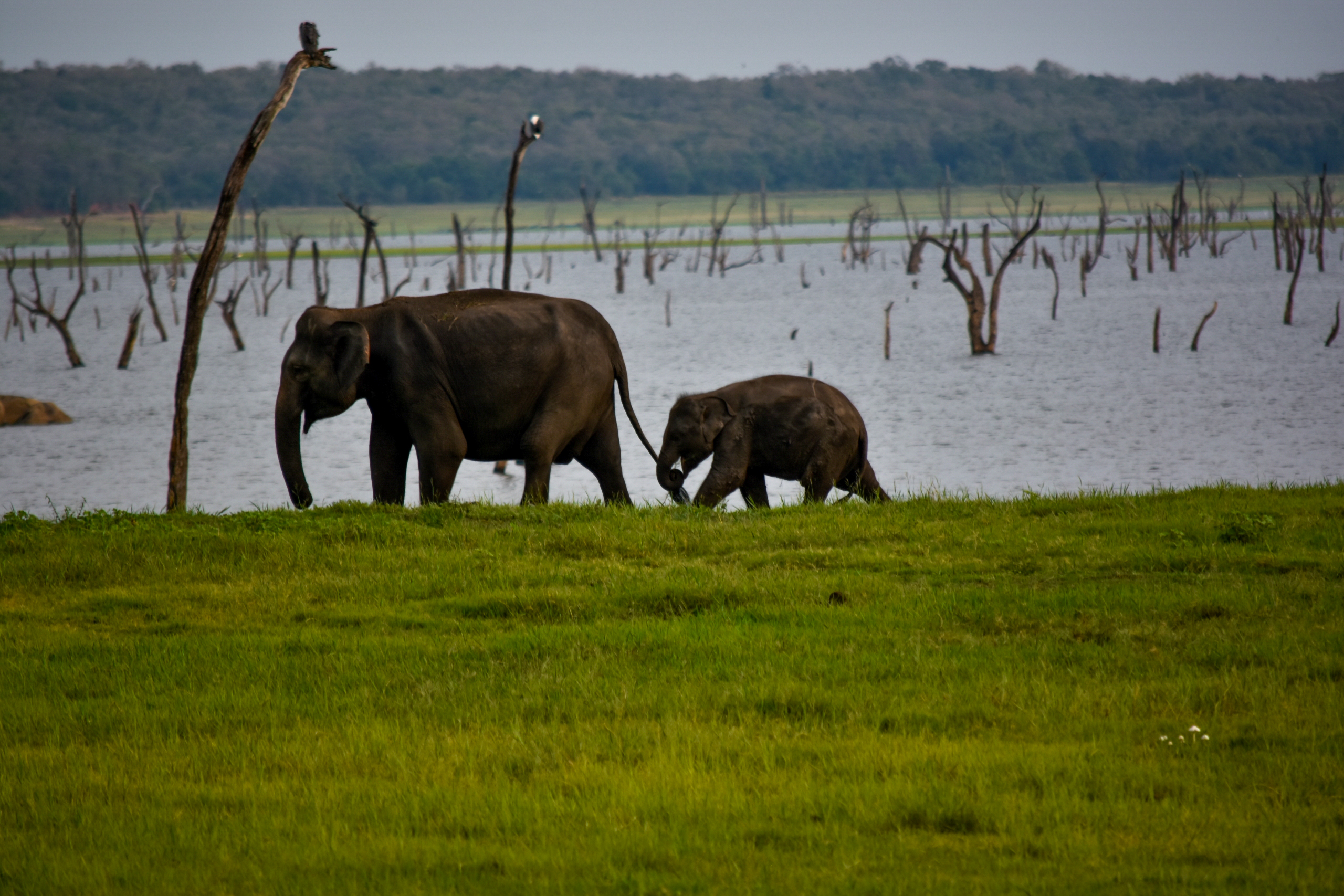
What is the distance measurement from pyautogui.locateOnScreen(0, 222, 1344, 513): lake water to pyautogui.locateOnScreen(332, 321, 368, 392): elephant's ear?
2.06 meters

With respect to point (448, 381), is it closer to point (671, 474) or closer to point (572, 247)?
point (671, 474)

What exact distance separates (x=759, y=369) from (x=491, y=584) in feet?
139

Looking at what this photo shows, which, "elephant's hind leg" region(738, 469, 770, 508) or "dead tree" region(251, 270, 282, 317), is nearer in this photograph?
"elephant's hind leg" region(738, 469, 770, 508)

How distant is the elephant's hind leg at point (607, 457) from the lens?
1316 cm

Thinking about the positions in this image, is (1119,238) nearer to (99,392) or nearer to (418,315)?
(99,392)

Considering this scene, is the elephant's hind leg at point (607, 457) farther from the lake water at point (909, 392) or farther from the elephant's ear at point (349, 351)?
the elephant's ear at point (349, 351)

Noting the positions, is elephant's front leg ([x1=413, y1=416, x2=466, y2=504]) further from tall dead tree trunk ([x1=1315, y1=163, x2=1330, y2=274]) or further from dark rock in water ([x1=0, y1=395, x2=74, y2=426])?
tall dead tree trunk ([x1=1315, y1=163, x2=1330, y2=274])

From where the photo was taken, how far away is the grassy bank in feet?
16.3

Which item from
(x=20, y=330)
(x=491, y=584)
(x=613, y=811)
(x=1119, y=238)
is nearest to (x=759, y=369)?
(x=20, y=330)

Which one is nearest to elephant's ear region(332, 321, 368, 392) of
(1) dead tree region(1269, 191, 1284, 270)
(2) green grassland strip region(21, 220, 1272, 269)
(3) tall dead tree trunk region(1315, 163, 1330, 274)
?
(3) tall dead tree trunk region(1315, 163, 1330, 274)

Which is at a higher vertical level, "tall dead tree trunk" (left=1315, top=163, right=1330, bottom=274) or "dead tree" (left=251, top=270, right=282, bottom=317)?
"tall dead tree trunk" (left=1315, top=163, right=1330, bottom=274)

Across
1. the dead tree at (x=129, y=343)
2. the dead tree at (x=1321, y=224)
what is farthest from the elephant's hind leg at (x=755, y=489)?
the dead tree at (x=1321, y=224)

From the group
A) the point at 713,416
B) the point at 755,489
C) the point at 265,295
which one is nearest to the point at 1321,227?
the point at 265,295

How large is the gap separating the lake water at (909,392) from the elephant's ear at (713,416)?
1.59 meters
